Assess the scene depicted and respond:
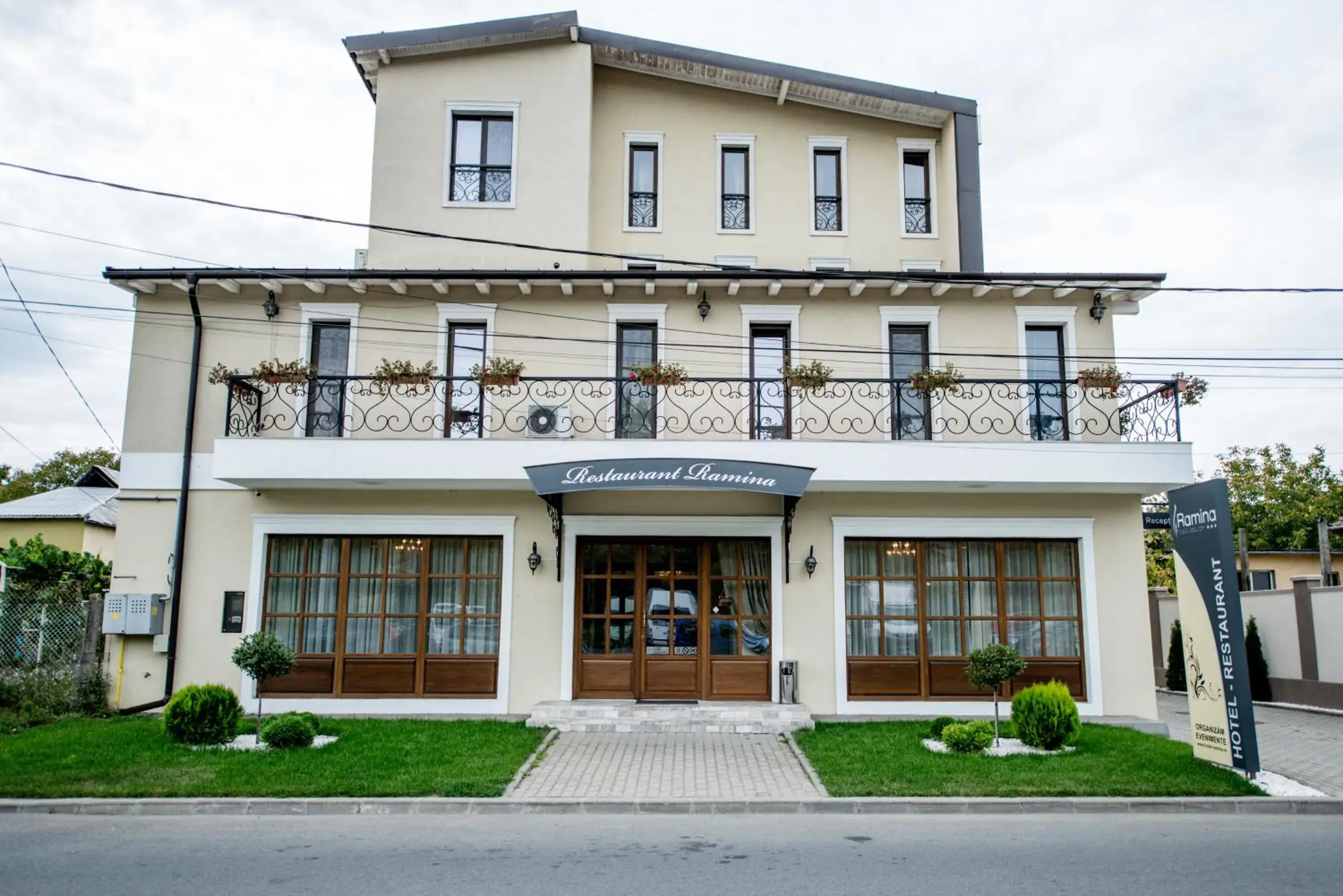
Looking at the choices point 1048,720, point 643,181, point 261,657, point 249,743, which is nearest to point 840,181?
Answer: point 643,181

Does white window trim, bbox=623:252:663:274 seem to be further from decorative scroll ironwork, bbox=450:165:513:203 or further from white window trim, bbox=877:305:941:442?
white window trim, bbox=877:305:941:442

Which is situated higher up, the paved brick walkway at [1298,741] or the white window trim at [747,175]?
the white window trim at [747,175]

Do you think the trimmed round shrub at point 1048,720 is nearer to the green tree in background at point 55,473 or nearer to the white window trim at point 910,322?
the white window trim at point 910,322

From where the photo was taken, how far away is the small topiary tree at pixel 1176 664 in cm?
2067

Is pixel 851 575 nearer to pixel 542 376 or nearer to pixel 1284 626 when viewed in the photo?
pixel 542 376

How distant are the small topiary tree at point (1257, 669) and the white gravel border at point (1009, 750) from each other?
9.92 metres

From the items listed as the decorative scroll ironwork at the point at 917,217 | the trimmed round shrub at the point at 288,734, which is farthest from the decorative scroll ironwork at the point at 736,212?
the trimmed round shrub at the point at 288,734

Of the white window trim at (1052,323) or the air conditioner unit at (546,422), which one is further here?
the white window trim at (1052,323)

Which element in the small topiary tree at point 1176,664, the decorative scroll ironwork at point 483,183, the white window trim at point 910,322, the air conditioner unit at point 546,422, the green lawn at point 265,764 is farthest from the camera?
the small topiary tree at point 1176,664

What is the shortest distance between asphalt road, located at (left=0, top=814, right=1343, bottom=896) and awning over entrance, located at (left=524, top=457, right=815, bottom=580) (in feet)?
15.0

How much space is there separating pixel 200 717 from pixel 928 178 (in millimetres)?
14925

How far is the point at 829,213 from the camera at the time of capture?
57.9ft

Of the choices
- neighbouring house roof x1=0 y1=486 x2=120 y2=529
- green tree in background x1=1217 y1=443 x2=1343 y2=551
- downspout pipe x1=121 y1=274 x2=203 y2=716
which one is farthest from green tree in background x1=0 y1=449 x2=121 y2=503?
green tree in background x1=1217 y1=443 x2=1343 y2=551

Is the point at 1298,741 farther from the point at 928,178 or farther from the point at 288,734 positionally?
the point at 288,734
